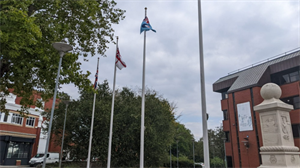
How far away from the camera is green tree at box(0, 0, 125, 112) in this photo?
972 cm

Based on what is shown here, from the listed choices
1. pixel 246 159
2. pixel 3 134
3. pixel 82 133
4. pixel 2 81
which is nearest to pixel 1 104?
pixel 2 81

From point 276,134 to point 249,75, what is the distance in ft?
80.8

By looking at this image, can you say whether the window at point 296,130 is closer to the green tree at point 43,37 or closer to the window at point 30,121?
the green tree at point 43,37

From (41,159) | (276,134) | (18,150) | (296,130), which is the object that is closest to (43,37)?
(276,134)

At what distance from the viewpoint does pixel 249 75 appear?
1393 inches

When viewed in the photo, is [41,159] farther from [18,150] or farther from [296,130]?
[296,130]

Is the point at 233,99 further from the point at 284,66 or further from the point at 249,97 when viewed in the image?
the point at 284,66

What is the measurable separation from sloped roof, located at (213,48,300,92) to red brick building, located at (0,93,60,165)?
98.9ft

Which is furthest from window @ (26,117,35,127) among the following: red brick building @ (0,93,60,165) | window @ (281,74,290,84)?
window @ (281,74,290,84)

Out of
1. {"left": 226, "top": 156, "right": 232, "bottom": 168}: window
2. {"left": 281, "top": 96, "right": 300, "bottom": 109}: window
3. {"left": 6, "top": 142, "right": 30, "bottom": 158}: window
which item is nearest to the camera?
{"left": 281, "top": 96, "right": 300, "bottom": 109}: window

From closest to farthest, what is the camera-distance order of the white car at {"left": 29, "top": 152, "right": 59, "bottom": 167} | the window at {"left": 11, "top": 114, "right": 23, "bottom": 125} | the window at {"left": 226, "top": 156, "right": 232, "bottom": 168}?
1. the white car at {"left": 29, "top": 152, "right": 59, "bottom": 167}
2. the window at {"left": 11, "top": 114, "right": 23, "bottom": 125}
3. the window at {"left": 226, "top": 156, "right": 232, "bottom": 168}

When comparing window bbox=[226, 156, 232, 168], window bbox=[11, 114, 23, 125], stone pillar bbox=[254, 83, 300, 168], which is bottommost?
window bbox=[226, 156, 232, 168]

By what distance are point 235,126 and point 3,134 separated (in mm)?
33582

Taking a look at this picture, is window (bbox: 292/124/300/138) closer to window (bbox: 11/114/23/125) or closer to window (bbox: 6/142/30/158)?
window (bbox: 6/142/30/158)
